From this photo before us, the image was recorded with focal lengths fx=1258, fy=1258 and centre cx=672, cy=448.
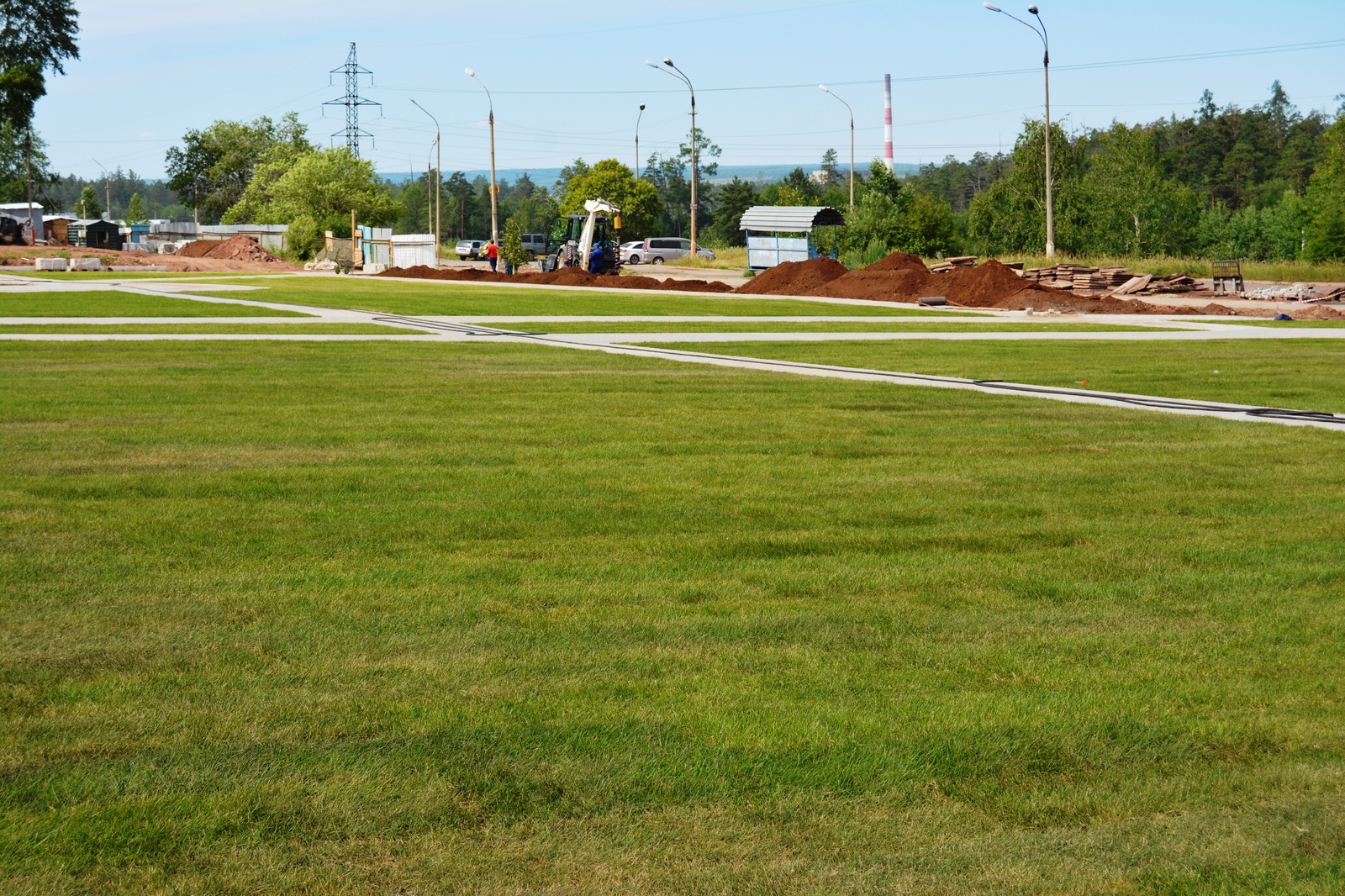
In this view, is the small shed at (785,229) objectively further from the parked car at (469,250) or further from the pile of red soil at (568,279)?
the parked car at (469,250)

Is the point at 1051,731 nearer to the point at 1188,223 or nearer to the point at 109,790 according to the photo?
the point at 109,790

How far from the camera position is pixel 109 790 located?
12.4 ft

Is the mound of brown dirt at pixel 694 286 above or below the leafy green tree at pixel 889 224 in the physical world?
below

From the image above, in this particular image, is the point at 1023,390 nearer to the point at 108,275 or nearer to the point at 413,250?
the point at 108,275

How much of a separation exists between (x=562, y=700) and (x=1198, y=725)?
2253 mm

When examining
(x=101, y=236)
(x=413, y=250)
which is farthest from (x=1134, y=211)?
(x=101, y=236)

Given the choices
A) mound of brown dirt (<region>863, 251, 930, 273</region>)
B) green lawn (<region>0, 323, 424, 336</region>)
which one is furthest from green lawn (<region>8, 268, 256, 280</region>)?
green lawn (<region>0, 323, 424, 336</region>)

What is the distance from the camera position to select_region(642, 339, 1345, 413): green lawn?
1431 centimetres

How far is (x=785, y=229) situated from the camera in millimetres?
51750

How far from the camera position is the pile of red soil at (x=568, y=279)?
43.6m

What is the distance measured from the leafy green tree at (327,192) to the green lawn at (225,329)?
71.9 m

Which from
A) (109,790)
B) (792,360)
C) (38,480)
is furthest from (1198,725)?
(792,360)

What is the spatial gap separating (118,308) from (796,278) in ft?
71.0

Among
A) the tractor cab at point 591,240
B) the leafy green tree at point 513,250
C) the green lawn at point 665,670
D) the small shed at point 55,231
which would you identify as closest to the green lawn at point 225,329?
the green lawn at point 665,670
